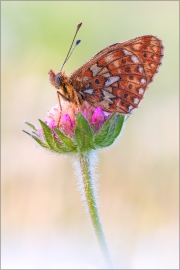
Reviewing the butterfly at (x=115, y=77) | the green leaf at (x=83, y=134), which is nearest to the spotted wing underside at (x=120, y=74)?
the butterfly at (x=115, y=77)

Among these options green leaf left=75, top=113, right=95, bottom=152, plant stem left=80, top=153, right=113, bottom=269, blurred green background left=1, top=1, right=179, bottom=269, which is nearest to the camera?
plant stem left=80, top=153, right=113, bottom=269

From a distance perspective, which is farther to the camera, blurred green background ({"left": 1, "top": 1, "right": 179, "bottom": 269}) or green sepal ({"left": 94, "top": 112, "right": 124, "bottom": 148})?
blurred green background ({"left": 1, "top": 1, "right": 179, "bottom": 269})

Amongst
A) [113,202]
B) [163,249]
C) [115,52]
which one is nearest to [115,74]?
[115,52]

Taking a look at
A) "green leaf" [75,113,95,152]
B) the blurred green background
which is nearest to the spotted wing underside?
"green leaf" [75,113,95,152]

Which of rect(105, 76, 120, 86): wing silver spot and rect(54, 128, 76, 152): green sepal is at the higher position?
rect(105, 76, 120, 86): wing silver spot

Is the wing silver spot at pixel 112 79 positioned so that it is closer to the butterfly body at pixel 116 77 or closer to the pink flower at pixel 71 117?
the butterfly body at pixel 116 77

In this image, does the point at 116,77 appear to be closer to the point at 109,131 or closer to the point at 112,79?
the point at 112,79

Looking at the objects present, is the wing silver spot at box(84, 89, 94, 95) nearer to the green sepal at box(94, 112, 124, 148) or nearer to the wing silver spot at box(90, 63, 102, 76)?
the wing silver spot at box(90, 63, 102, 76)
